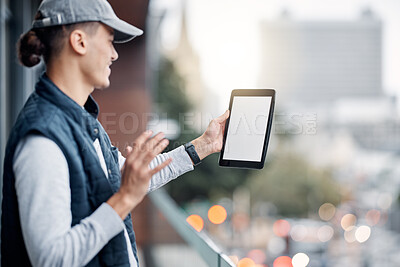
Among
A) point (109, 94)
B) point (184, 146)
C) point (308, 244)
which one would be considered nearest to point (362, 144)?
point (308, 244)

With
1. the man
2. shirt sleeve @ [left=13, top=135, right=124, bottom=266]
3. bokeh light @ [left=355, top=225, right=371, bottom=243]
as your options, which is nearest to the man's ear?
the man

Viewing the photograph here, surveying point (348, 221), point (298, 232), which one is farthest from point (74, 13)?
point (348, 221)

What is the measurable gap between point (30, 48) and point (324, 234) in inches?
1373

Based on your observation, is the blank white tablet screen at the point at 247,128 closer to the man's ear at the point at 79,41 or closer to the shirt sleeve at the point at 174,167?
the shirt sleeve at the point at 174,167

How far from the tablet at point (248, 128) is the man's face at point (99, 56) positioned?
0.39 metres

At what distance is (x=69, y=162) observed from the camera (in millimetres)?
959

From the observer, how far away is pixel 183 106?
21.9 m

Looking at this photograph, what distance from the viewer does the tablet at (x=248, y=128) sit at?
1291 mm

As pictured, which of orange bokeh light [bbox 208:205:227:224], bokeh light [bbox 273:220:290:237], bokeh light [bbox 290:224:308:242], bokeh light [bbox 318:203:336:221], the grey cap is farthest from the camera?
bokeh light [bbox 318:203:336:221]

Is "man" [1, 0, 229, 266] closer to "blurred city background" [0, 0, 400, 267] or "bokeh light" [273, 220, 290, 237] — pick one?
"blurred city background" [0, 0, 400, 267]

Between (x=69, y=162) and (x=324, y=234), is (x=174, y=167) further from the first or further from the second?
(x=324, y=234)

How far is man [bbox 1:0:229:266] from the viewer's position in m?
0.91

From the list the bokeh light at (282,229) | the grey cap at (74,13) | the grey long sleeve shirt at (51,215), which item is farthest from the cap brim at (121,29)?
the bokeh light at (282,229)

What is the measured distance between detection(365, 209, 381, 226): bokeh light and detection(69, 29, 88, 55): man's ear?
43.4 meters
